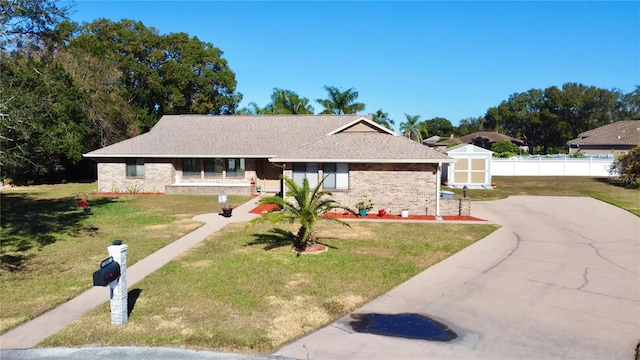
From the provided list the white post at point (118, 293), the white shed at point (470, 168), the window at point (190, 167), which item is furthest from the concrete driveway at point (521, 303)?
the window at point (190, 167)

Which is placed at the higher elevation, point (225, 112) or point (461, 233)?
point (225, 112)

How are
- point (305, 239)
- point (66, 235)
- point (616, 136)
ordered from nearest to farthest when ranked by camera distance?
1. point (305, 239)
2. point (66, 235)
3. point (616, 136)

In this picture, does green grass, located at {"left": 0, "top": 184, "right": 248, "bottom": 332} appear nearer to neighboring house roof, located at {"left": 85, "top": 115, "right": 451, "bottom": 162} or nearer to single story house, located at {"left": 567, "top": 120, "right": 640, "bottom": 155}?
neighboring house roof, located at {"left": 85, "top": 115, "right": 451, "bottom": 162}

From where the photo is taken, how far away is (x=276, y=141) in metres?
29.7

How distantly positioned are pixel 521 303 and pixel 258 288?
5.76m

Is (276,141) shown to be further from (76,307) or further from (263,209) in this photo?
(76,307)

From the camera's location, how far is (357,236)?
634 inches

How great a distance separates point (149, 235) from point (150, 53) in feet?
130

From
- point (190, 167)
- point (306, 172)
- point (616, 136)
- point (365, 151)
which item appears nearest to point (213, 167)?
point (190, 167)

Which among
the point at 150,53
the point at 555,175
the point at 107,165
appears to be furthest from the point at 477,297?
the point at 150,53

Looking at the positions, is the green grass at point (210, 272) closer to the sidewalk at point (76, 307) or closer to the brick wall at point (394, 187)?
the sidewalk at point (76, 307)

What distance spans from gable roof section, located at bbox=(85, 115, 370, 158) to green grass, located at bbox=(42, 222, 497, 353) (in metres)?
12.8

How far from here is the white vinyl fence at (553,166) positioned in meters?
42.2

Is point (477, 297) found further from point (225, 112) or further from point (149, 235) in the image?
point (225, 112)
